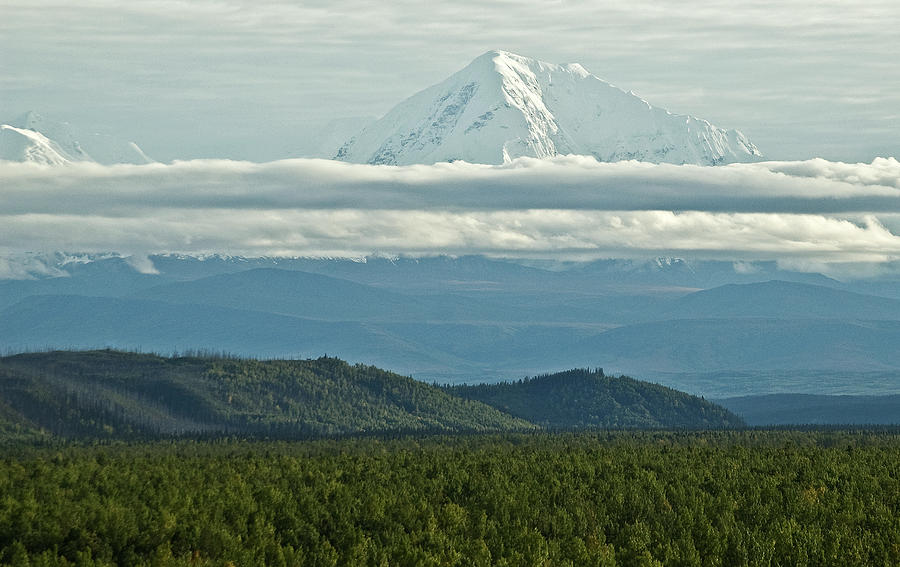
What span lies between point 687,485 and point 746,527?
41396mm

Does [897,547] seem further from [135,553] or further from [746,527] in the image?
[135,553]

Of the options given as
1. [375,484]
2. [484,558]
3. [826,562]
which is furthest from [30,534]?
[826,562]

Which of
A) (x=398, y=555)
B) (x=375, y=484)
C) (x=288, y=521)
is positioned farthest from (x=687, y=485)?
(x=398, y=555)

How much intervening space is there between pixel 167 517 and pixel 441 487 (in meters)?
55.4

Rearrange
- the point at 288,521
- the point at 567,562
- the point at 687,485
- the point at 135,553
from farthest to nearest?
the point at 687,485, the point at 288,521, the point at 135,553, the point at 567,562

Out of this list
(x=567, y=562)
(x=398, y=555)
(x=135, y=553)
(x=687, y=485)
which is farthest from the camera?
(x=687, y=485)

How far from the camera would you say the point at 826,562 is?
412 feet

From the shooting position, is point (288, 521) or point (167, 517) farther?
point (288, 521)

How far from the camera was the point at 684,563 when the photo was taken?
13012 cm

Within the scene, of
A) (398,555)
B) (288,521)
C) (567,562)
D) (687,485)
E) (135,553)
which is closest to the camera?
(567,562)

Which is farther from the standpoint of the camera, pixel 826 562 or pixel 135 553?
pixel 135 553

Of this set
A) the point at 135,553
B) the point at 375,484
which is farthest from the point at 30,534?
the point at 375,484

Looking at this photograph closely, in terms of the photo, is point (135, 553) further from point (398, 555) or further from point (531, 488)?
point (531, 488)

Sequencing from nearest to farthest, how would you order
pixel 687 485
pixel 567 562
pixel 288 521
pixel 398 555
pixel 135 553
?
pixel 567 562, pixel 398 555, pixel 135 553, pixel 288 521, pixel 687 485
